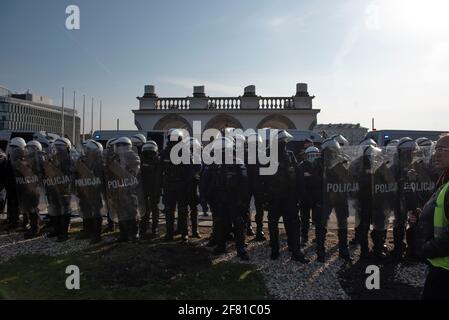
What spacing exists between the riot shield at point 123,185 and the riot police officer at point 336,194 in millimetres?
3771

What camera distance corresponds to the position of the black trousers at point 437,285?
3.15 m

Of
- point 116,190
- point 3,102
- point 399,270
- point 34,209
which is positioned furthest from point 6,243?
point 3,102

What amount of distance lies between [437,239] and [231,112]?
17833 millimetres

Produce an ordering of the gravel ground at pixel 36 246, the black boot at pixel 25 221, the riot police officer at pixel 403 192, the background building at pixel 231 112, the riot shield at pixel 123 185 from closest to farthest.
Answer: the riot police officer at pixel 403 192 → the gravel ground at pixel 36 246 → the riot shield at pixel 123 185 → the black boot at pixel 25 221 → the background building at pixel 231 112

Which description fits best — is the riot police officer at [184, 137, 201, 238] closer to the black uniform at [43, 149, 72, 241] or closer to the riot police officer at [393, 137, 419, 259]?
the black uniform at [43, 149, 72, 241]

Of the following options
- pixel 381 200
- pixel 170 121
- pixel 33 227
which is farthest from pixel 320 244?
pixel 170 121

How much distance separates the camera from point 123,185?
7688 mm

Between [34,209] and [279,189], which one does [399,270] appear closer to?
[279,189]

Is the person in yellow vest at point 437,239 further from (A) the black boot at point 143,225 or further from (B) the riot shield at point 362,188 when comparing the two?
(A) the black boot at point 143,225

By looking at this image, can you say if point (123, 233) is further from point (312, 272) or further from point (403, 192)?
point (403, 192)

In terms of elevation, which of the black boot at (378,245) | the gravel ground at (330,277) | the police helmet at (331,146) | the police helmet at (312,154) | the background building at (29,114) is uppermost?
the background building at (29,114)

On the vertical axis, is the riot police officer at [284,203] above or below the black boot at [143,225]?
Answer: above

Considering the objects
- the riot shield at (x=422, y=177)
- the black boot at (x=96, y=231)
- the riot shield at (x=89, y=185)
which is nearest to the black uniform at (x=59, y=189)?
the riot shield at (x=89, y=185)

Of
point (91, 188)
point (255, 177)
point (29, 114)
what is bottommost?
point (91, 188)
